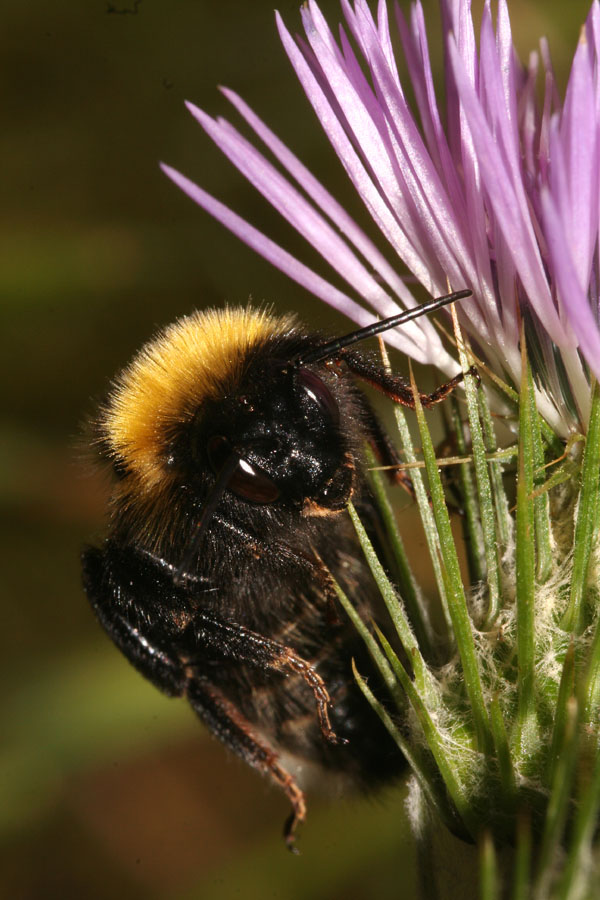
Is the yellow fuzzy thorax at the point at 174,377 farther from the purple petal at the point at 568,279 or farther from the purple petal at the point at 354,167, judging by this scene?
the purple petal at the point at 568,279

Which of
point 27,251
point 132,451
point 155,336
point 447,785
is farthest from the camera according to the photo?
point 27,251

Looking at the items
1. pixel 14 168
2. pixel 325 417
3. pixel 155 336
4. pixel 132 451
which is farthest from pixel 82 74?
pixel 325 417

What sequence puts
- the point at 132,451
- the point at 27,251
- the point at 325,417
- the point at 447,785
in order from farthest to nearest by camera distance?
the point at 27,251, the point at 132,451, the point at 325,417, the point at 447,785

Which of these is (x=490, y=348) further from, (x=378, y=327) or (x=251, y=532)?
(x=251, y=532)

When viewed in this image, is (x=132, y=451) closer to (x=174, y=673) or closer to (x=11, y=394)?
(x=174, y=673)

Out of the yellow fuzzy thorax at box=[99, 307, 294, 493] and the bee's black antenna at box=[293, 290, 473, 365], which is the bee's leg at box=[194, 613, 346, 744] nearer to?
the yellow fuzzy thorax at box=[99, 307, 294, 493]

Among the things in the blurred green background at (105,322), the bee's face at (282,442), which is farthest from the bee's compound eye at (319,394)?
the blurred green background at (105,322)

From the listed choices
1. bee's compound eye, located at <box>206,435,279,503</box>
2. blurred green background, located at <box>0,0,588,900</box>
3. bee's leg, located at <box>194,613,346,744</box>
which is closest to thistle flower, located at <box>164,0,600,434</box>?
bee's compound eye, located at <box>206,435,279,503</box>
